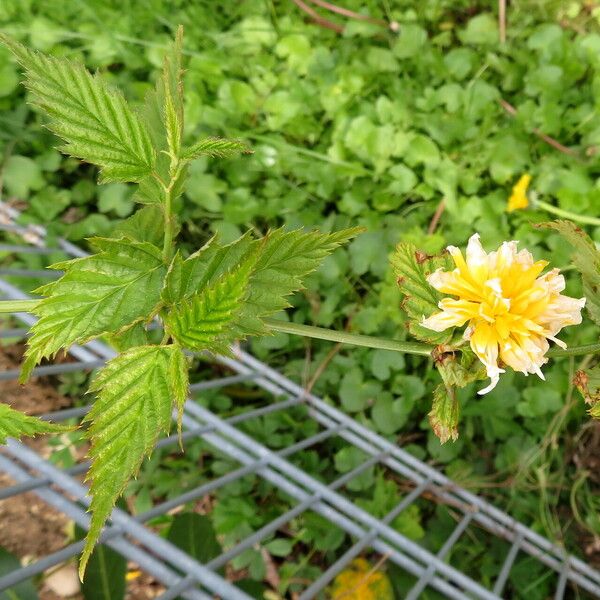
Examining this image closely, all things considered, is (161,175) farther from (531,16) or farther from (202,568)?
(531,16)

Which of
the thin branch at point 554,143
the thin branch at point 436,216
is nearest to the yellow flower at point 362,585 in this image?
the thin branch at point 436,216

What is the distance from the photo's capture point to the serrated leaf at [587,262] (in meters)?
0.72

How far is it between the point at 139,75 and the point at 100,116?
1.63 meters

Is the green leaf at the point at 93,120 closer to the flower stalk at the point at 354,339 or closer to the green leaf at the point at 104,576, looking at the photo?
the flower stalk at the point at 354,339

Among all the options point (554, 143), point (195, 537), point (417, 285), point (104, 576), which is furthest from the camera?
point (554, 143)

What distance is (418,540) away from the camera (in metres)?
1.67

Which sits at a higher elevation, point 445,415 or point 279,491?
point 445,415

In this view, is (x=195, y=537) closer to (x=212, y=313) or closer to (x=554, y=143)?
(x=212, y=313)

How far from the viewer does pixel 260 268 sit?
681mm

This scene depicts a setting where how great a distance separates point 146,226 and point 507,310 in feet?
1.39

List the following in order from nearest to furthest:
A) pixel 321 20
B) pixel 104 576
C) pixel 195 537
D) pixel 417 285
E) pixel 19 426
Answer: pixel 19 426
pixel 417 285
pixel 104 576
pixel 195 537
pixel 321 20

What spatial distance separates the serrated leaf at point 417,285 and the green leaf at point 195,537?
0.69 metres

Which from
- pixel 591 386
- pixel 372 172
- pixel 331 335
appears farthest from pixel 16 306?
pixel 372 172

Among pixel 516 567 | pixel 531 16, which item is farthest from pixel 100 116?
pixel 531 16
